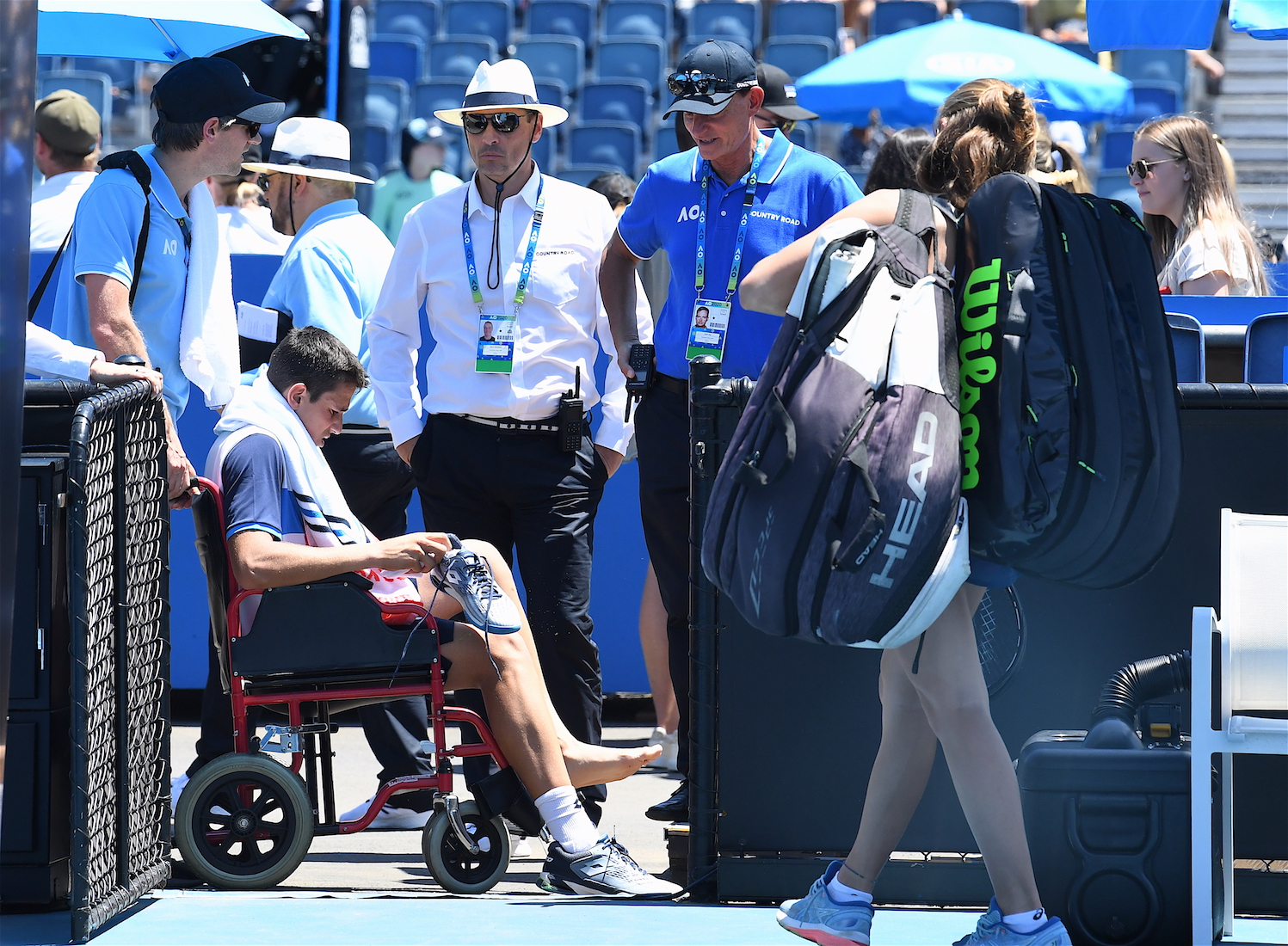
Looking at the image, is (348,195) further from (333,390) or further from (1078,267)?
(1078,267)

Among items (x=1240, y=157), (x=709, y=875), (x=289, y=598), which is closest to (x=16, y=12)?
(x=289, y=598)

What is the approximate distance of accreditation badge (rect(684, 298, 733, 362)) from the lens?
447 cm

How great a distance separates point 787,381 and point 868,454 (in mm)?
215

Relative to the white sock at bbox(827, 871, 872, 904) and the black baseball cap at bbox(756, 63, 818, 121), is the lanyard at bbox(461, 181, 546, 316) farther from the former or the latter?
the white sock at bbox(827, 871, 872, 904)

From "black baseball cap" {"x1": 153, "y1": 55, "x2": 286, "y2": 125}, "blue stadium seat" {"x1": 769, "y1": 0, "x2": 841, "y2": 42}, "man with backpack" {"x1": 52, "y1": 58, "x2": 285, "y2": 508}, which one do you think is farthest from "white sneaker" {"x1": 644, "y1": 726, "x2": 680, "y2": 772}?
"blue stadium seat" {"x1": 769, "y1": 0, "x2": 841, "y2": 42}

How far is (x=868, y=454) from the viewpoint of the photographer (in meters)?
2.95

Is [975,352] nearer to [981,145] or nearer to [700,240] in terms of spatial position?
[981,145]

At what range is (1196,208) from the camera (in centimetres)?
554

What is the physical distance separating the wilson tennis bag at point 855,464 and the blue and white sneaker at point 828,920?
56 cm

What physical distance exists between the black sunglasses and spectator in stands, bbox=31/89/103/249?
2.07 m

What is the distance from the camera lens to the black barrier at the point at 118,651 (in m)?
3.35

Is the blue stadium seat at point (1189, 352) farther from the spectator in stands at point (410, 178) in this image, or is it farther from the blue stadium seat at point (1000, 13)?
the blue stadium seat at point (1000, 13)

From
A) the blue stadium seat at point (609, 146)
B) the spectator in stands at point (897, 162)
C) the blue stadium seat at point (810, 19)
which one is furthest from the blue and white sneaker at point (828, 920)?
the blue stadium seat at point (810, 19)

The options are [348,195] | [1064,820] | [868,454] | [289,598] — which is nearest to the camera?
[868,454]
